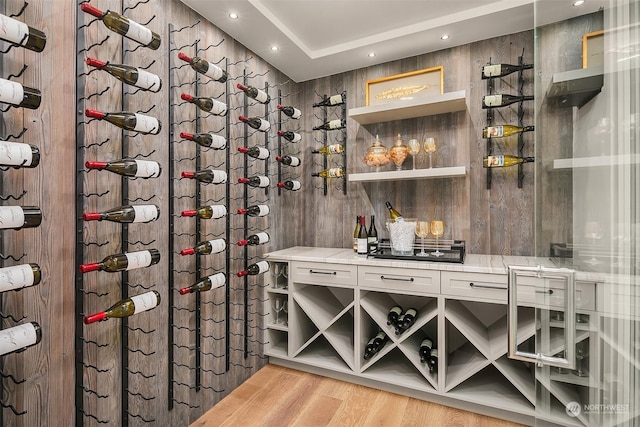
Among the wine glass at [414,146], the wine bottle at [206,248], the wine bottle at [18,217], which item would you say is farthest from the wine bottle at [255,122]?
the wine bottle at [18,217]

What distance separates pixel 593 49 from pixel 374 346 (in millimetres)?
2018

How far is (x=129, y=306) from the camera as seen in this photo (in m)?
1.34

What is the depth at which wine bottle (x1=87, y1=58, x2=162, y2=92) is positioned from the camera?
125cm

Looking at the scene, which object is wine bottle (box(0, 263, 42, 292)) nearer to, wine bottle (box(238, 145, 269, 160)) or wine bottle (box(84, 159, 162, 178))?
wine bottle (box(84, 159, 162, 178))

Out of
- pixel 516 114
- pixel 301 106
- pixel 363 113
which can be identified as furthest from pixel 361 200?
pixel 516 114

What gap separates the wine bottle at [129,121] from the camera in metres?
1.24

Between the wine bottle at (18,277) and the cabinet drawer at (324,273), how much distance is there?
1563 millimetres

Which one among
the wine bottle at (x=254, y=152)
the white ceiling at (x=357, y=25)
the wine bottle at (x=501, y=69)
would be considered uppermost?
the white ceiling at (x=357, y=25)

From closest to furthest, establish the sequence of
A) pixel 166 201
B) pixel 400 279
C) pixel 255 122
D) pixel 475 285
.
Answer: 1. pixel 166 201
2. pixel 475 285
3. pixel 400 279
4. pixel 255 122

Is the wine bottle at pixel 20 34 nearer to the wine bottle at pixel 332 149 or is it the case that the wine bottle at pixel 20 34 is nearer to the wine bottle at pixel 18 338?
the wine bottle at pixel 18 338

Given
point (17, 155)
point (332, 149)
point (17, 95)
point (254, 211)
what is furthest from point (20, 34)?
point (332, 149)

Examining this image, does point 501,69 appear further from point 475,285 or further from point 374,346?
point 374,346

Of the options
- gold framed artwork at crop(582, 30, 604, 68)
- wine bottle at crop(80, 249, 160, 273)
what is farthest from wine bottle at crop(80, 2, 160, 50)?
gold framed artwork at crop(582, 30, 604, 68)

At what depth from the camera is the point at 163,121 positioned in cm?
169
